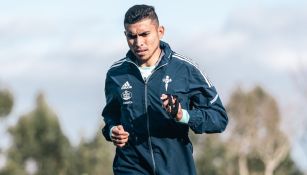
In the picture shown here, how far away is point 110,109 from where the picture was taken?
10.2 metres

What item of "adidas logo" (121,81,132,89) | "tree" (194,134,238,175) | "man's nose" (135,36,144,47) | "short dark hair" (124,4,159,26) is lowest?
"tree" (194,134,238,175)

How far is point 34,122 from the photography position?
50.9 meters

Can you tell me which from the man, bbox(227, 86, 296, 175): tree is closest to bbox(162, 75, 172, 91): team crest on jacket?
the man

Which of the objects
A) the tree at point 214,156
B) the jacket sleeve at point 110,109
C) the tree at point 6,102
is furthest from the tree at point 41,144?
the jacket sleeve at point 110,109

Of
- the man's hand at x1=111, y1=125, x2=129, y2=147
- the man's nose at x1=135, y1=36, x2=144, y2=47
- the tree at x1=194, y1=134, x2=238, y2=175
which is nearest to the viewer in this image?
the man's hand at x1=111, y1=125, x2=129, y2=147

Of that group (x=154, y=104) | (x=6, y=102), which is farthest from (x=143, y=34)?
(x=6, y=102)

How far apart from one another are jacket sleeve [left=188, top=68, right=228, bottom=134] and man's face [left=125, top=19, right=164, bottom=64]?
38 centimetres

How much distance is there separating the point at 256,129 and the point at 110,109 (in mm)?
65259

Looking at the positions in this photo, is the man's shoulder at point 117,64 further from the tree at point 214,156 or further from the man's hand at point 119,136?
the tree at point 214,156

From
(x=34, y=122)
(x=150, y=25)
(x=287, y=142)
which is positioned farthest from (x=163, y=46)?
(x=287, y=142)

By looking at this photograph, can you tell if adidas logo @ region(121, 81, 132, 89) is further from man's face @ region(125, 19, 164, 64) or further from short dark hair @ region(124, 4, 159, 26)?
short dark hair @ region(124, 4, 159, 26)

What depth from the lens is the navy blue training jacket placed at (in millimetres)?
9820

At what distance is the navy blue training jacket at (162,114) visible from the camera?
9.82 meters

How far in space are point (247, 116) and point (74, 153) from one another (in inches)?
943
